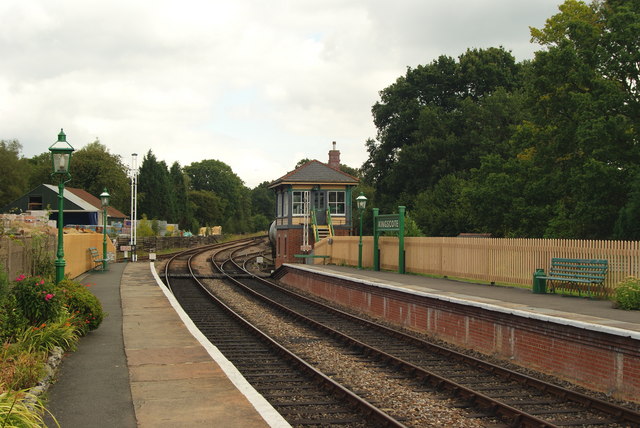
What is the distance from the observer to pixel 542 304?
13.6 m

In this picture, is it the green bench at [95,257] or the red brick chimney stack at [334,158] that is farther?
the red brick chimney stack at [334,158]

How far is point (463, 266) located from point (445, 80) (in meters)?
38.0

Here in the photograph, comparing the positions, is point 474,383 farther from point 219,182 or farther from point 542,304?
point 219,182

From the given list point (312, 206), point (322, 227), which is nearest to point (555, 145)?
point (322, 227)

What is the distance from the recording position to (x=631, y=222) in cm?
2164

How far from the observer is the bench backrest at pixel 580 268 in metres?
14.6

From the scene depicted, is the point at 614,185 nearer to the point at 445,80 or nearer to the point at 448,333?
the point at 448,333

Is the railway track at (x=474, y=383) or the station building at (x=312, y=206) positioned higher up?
the station building at (x=312, y=206)

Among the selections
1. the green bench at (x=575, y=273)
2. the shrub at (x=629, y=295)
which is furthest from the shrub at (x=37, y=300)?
the green bench at (x=575, y=273)

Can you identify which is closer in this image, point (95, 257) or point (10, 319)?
point (10, 319)

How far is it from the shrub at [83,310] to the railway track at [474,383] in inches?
196

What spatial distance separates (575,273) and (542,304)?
2.30 meters

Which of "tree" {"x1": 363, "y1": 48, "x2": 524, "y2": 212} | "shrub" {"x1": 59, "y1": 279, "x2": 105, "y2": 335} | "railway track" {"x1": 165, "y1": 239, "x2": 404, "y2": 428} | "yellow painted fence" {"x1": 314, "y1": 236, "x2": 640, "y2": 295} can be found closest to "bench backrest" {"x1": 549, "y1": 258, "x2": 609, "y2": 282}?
"yellow painted fence" {"x1": 314, "y1": 236, "x2": 640, "y2": 295}

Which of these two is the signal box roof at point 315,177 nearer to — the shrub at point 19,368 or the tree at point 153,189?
the shrub at point 19,368
